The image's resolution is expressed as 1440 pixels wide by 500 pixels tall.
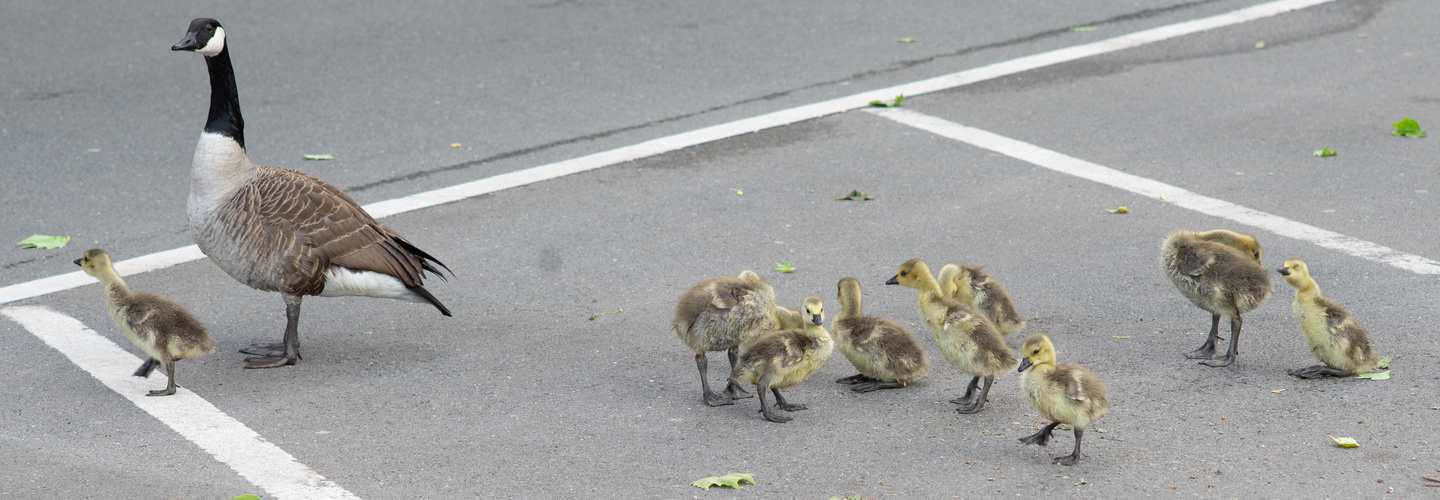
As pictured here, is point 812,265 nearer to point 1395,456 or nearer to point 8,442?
→ point 1395,456

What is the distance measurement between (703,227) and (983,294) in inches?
90.7

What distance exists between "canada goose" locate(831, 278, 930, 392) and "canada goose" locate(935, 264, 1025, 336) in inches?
19.5

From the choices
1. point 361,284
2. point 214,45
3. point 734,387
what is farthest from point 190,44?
point 734,387

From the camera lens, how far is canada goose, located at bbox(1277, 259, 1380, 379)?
603 cm

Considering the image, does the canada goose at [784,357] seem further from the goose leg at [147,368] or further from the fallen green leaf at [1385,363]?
the goose leg at [147,368]

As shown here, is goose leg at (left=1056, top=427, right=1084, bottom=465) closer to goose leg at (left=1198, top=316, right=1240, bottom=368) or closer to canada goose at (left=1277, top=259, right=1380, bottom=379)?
goose leg at (left=1198, top=316, right=1240, bottom=368)

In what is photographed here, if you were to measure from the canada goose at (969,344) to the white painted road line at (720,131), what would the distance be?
3.79m

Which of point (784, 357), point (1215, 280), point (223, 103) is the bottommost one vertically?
point (784, 357)

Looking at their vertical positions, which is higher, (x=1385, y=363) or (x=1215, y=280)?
(x=1215, y=280)

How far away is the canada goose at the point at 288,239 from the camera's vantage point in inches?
256

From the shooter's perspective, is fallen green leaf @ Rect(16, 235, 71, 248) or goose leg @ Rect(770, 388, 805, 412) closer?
goose leg @ Rect(770, 388, 805, 412)

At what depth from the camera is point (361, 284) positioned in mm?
6609

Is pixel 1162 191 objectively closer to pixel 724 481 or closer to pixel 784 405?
pixel 784 405

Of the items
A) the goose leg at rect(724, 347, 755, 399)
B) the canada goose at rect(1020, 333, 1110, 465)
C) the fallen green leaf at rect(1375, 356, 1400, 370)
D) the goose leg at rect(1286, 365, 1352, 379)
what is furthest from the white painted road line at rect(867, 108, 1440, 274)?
the goose leg at rect(724, 347, 755, 399)
